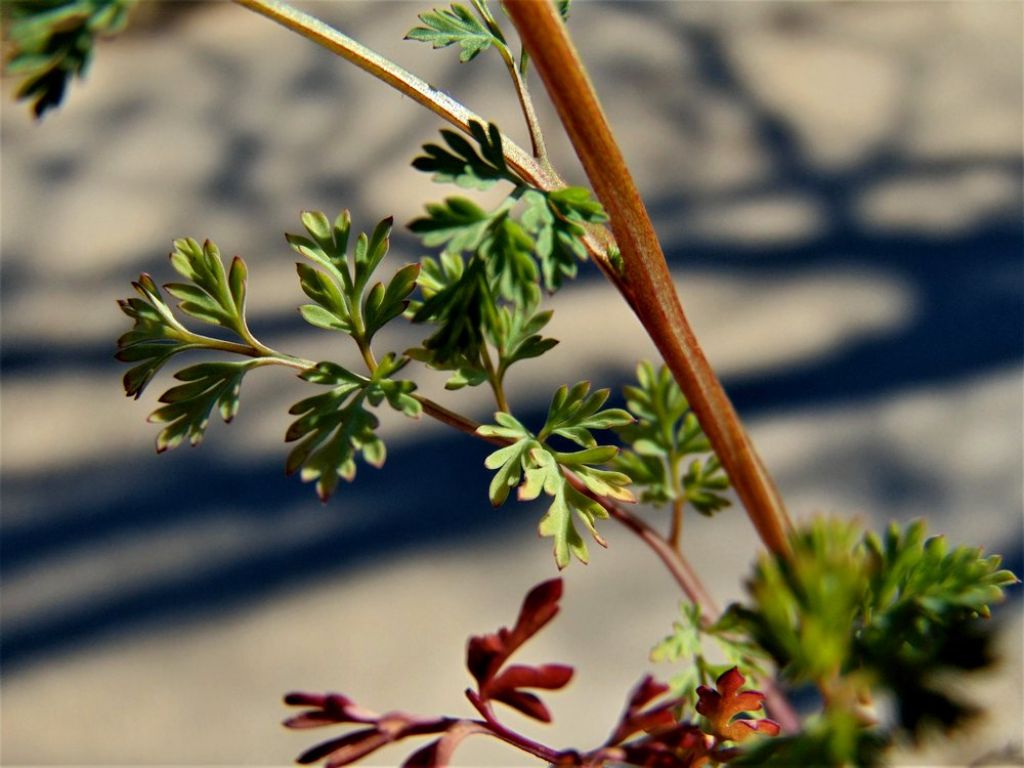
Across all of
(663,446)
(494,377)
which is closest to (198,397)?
(494,377)

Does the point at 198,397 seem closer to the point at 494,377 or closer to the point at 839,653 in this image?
the point at 494,377

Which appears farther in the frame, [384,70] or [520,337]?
[520,337]

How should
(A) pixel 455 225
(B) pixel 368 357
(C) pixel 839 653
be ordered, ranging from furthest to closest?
(B) pixel 368 357 < (A) pixel 455 225 < (C) pixel 839 653

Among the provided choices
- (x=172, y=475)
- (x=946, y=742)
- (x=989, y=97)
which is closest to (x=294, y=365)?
(x=946, y=742)

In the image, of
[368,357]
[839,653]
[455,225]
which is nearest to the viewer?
[839,653]

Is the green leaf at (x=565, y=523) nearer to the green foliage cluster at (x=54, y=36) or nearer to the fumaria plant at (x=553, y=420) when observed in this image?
the fumaria plant at (x=553, y=420)

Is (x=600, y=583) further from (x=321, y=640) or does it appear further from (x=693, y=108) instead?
(x=693, y=108)

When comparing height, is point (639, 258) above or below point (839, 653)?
above
